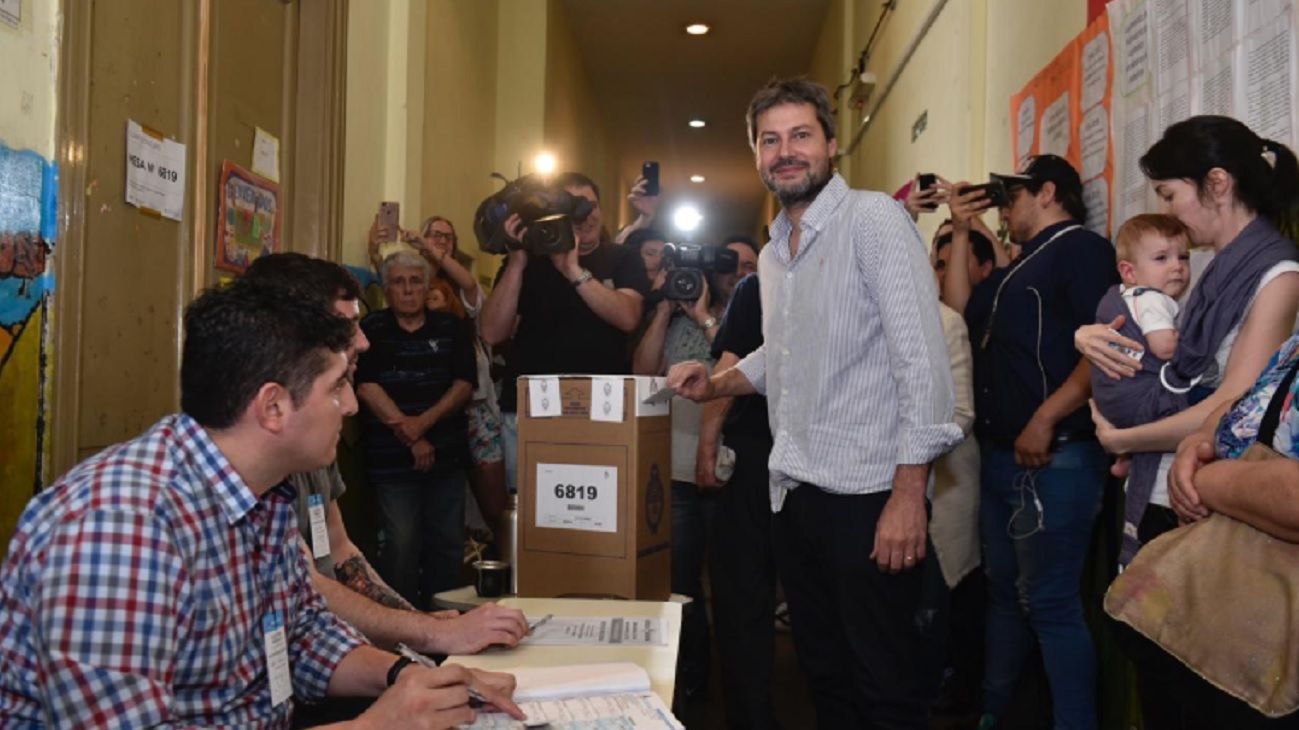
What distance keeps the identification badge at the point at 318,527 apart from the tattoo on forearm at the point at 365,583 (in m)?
0.11

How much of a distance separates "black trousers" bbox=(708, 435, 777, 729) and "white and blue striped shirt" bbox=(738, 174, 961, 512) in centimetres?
60

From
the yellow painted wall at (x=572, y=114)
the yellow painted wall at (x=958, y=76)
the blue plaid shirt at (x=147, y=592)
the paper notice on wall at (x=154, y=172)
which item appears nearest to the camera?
the blue plaid shirt at (x=147, y=592)

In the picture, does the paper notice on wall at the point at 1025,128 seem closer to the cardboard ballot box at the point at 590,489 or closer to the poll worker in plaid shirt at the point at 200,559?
the cardboard ballot box at the point at 590,489

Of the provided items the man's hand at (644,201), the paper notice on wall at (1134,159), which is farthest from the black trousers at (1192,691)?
the man's hand at (644,201)

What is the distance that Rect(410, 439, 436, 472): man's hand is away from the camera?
3296 mm

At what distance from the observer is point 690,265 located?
9.50ft

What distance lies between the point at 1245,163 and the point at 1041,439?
0.85 metres

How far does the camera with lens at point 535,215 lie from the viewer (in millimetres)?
2834

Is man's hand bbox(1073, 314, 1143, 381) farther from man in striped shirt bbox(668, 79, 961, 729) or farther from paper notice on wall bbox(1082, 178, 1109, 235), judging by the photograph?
paper notice on wall bbox(1082, 178, 1109, 235)

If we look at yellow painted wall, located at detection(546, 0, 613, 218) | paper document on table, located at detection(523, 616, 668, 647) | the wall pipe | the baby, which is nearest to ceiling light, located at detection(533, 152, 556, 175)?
yellow painted wall, located at detection(546, 0, 613, 218)

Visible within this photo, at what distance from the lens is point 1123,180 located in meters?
2.36

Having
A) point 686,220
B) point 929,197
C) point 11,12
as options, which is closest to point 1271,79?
point 929,197

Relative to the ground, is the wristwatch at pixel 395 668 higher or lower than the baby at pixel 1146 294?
lower

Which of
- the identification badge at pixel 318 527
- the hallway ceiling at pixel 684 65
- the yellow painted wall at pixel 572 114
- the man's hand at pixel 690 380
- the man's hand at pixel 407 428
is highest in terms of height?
the hallway ceiling at pixel 684 65
